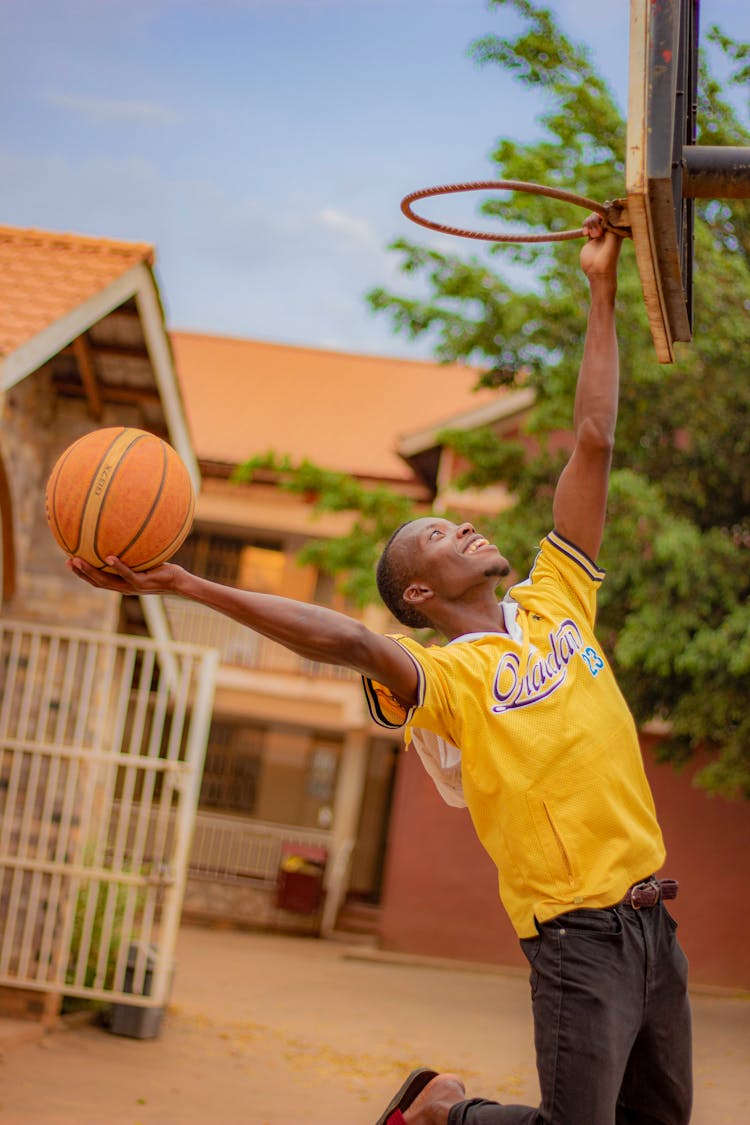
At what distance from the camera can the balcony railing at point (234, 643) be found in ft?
71.9

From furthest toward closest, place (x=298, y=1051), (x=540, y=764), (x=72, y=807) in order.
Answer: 1. (x=298, y=1051)
2. (x=72, y=807)
3. (x=540, y=764)

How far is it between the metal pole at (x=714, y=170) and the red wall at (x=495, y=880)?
45.4 ft

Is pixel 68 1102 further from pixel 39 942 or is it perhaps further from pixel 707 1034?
pixel 707 1034

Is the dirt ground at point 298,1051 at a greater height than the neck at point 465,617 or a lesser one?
lesser

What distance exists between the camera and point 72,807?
890 centimetres

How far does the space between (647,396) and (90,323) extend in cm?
625

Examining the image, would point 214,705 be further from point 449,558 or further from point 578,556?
point 449,558

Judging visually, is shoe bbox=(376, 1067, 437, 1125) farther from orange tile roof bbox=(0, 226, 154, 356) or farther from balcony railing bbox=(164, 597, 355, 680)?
balcony railing bbox=(164, 597, 355, 680)

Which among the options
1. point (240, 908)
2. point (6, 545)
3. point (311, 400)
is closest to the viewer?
point (6, 545)

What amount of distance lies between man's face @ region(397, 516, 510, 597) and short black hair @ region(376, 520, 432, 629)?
2cm

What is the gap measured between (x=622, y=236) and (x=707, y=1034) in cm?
934

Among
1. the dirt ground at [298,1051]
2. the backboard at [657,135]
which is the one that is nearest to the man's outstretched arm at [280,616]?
the backboard at [657,135]

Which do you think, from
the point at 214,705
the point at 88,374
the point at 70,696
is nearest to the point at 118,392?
the point at 88,374

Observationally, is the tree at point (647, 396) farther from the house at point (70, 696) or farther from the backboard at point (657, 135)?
the backboard at point (657, 135)
